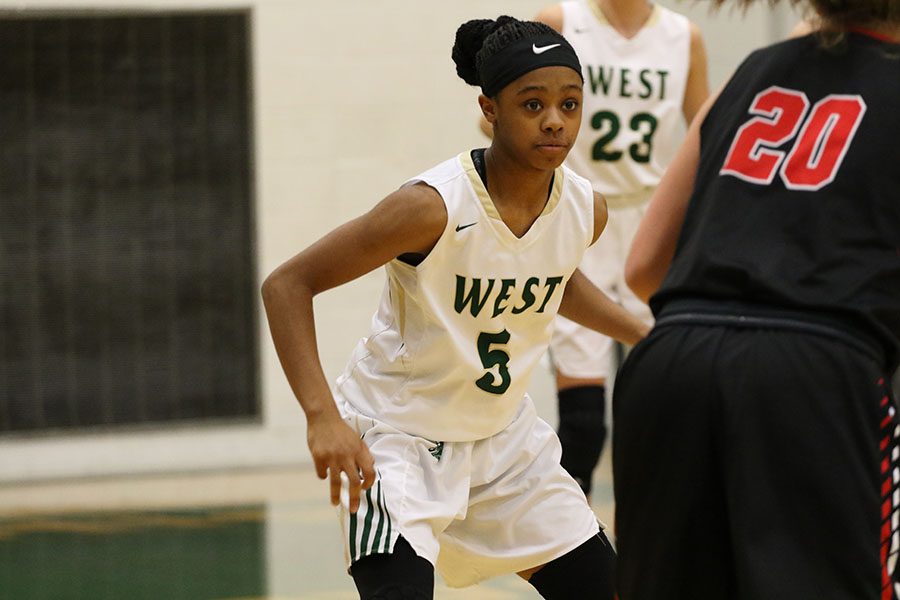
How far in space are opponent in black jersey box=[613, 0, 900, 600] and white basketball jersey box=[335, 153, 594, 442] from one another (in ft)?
3.04

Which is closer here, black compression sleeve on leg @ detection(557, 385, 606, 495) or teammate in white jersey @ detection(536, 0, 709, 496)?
black compression sleeve on leg @ detection(557, 385, 606, 495)

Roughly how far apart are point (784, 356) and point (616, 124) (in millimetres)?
3204

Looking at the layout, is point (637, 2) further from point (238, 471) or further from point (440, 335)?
point (238, 471)

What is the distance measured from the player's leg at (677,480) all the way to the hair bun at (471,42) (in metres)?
1.28

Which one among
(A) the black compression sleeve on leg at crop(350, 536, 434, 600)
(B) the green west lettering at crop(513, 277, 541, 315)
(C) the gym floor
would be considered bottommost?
(C) the gym floor

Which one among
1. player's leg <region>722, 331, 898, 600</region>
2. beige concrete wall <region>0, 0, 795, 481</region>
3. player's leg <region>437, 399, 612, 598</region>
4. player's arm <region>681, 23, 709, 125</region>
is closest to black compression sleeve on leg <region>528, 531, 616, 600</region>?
player's leg <region>437, 399, 612, 598</region>

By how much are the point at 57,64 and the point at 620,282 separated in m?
3.74

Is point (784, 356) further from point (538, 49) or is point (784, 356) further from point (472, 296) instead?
point (538, 49)

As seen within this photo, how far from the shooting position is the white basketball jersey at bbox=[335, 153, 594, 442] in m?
3.14

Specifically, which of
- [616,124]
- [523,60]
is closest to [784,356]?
[523,60]

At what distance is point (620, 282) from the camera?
526cm

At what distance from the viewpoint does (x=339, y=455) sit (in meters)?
2.83

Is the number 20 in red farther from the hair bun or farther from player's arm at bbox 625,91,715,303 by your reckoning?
the hair bun

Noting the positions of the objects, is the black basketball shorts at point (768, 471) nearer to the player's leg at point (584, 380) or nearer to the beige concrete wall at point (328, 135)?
the player's leg at point (584, 380)
